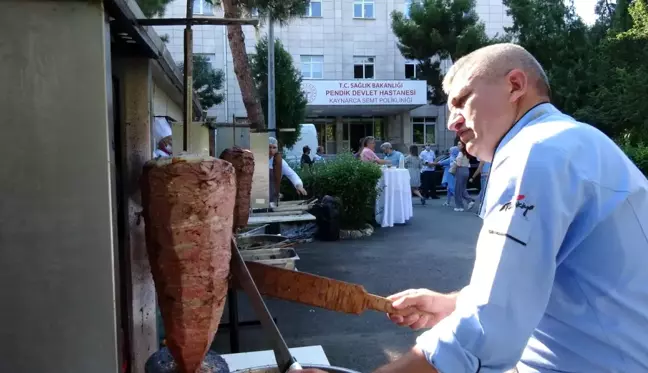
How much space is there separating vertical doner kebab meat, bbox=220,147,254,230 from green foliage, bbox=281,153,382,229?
24.7 feet

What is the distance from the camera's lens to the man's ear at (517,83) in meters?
1.41

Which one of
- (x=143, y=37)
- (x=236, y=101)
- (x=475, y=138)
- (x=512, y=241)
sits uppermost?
(x=236, y=101)

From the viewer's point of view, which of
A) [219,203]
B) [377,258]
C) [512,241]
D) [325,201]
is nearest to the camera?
[512,241]

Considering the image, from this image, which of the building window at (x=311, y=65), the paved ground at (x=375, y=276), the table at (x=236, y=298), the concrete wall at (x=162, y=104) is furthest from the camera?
the building window at (x=311, y=65)

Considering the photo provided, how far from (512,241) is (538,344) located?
0.45m

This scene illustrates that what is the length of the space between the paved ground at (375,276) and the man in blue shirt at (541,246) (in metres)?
3.49

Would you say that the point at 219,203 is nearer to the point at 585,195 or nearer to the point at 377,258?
the point at 585,195

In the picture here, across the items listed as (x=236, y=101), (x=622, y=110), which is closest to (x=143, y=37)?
(x=622, y=110)

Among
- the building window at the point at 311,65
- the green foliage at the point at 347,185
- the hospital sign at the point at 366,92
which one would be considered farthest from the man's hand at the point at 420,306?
the building window at the point at 311,65

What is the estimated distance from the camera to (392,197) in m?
12.2

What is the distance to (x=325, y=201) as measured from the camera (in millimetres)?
10242

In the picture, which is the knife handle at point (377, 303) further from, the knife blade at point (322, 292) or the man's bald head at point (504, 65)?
the man's bald head at point (504, 65)

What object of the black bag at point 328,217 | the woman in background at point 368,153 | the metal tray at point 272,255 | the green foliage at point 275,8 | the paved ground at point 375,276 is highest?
the green foliage at point 275,8

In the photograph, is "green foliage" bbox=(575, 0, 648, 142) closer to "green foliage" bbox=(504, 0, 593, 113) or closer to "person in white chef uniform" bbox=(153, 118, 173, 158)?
"green foliage" bbox=(504, 0, 593, 113)
